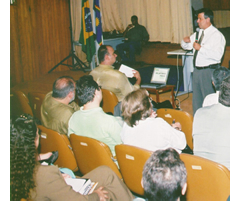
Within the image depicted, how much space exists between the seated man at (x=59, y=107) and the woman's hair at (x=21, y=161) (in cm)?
117

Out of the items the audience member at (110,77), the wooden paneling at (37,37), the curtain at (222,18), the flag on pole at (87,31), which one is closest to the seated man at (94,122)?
the audience member at (110,77)

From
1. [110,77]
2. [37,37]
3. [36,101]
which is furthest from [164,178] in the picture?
[37,37]

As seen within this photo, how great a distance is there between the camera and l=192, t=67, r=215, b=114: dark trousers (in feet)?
13.2

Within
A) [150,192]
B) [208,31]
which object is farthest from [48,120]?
[208,31]

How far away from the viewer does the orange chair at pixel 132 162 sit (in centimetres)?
194

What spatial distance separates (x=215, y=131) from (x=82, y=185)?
96 cm

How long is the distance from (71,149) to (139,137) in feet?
2.45

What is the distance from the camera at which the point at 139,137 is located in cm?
214

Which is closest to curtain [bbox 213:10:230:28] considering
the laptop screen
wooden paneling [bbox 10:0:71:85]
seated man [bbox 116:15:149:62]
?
seated man [bbox 116:15:149:62]

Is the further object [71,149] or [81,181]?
[71,149]

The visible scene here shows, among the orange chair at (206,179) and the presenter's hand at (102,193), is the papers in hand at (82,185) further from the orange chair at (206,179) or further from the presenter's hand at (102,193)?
the orange chair at (206,179)

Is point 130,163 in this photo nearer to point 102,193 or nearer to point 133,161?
point 133,161

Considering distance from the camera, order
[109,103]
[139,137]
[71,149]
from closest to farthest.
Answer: [139,137]
[71,149]
[109,103]
